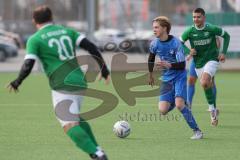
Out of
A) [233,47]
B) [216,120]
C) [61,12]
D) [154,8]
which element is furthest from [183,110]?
[154,8]

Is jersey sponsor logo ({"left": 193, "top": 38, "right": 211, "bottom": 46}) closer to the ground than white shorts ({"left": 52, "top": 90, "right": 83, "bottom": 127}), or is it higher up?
closer to the ground

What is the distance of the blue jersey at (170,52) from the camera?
11.4m

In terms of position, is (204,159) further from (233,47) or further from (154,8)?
(154,8)

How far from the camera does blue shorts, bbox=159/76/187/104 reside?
11.4m

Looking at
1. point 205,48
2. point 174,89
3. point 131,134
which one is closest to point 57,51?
point 174,89

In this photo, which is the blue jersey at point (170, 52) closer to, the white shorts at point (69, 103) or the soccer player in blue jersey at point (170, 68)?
the soccer player in blue jersey at point (170, 68)

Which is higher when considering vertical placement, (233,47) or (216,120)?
(216,120)

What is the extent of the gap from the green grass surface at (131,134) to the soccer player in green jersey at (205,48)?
0.71 m

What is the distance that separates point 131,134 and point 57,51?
3810 mm

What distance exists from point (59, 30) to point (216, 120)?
5301 mm

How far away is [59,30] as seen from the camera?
8461mm

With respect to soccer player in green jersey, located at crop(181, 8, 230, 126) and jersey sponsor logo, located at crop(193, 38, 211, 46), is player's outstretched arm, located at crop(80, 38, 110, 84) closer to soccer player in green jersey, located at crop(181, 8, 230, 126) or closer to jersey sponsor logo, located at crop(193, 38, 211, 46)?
soccer player in green jersey, located at crop(181, 8, 230, 126)

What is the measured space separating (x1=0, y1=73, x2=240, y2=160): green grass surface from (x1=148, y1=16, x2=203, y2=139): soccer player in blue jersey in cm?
44

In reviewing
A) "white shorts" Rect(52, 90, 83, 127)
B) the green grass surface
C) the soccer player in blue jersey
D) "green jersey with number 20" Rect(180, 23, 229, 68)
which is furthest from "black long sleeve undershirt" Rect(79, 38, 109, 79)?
"green jersey with number 20" Rect(180, 23, 229, 68)
